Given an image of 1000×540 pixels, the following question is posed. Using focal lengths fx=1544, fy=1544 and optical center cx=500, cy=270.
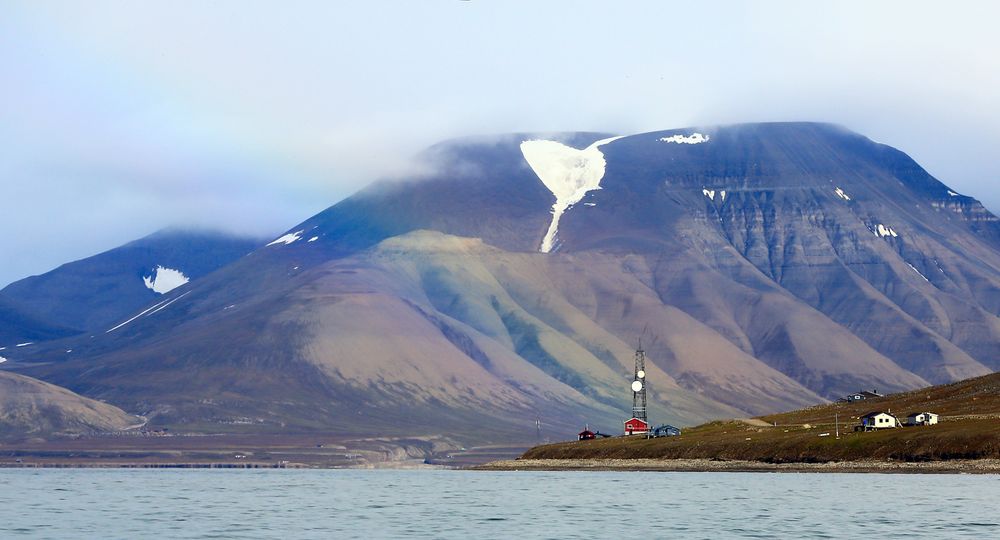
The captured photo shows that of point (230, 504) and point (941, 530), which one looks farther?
point (230, 504)

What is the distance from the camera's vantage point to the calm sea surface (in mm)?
107938

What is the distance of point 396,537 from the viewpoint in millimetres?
104750

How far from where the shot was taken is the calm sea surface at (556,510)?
108 metres

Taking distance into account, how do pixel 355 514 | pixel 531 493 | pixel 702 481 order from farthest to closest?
pixel 702 481, pixel 531 493, pixel 355 514

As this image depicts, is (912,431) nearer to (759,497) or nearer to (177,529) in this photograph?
(759,497)

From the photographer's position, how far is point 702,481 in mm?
179000

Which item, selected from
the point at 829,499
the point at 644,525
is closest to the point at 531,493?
the point at 829,499

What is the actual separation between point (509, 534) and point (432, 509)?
102 ft

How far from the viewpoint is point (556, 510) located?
13150cm

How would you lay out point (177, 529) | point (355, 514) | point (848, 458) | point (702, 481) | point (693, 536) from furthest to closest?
1. point (848, 458)
2. point (702, 481)
3. point (355, 514)
4. point (177, 529)
5. point (693, 536)

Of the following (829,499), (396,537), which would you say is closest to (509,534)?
(396,537)

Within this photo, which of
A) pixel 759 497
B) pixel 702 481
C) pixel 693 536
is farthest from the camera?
pixel 702 481

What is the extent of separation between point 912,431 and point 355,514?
3584 inches

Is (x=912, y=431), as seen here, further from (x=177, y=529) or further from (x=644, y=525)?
(x=177, y=529)
